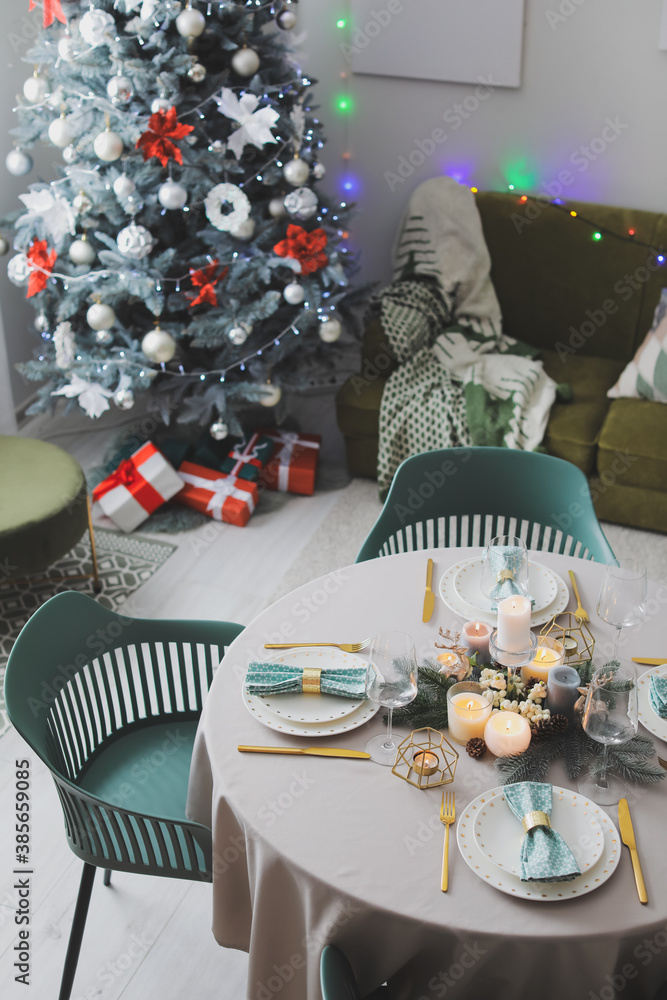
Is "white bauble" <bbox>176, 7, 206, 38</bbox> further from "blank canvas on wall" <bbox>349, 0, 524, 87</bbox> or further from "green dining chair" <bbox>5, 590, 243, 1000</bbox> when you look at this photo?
"green dining chair" <bbox>5, 590, 243, 1000</bbox>

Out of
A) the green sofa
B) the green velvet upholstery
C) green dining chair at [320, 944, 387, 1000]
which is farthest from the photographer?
the green sofa

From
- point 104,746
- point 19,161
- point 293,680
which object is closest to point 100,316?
point 19,161

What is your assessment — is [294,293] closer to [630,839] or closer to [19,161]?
[19,161]

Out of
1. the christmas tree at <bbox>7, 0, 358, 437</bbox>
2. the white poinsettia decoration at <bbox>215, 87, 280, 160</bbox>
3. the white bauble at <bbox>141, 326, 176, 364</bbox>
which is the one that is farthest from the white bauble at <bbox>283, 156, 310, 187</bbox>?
the white bauble at <bbox>141, 326, 176, 364</bbox>

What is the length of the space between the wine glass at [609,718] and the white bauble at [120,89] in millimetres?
2234

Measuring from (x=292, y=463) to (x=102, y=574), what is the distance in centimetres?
87

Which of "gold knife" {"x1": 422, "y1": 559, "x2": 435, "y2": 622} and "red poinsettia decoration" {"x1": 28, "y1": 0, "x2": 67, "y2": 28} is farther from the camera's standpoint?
"red poinsettia decoration" {"x1": 28, "y1": 0, "x2": 67, "y2": 28}

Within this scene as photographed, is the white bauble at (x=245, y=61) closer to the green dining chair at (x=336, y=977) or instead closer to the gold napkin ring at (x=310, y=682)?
the gold napkin ring at (x=310, y=682)

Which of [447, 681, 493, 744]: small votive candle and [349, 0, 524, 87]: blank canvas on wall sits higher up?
[349, 0, 524, 87]: blank canvas on wall

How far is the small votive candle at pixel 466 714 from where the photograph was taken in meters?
1.41

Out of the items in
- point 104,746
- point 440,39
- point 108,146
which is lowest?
point 104,746

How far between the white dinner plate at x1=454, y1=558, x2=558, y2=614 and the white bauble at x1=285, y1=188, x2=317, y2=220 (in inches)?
65.8

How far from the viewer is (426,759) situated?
1.39 meters

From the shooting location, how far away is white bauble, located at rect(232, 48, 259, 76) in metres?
2.84
